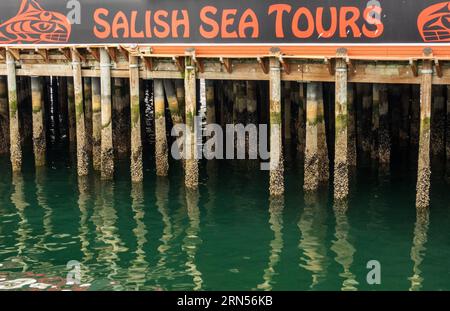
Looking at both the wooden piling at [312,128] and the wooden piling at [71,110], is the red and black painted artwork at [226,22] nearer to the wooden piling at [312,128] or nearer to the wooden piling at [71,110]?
the wooden piling at [312,128]

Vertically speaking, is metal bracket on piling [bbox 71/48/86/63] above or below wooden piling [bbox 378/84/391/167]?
above

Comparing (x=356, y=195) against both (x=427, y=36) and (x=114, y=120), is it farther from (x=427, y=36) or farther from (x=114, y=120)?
(x=114, y=120)

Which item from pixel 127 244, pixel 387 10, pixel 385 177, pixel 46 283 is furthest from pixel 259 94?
pixel 46 283

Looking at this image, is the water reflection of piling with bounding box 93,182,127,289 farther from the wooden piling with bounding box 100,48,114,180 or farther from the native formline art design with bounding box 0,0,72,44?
the native formline art design with bounding box 0,0,72,44

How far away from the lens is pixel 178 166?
3170 cm

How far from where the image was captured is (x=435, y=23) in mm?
24859

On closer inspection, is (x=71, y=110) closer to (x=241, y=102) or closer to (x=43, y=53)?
(x=43, y=53)

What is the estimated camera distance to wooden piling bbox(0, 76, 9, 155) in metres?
33.2

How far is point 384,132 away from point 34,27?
13856 millimetres

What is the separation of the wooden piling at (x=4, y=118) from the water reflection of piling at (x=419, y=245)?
17.8 metres

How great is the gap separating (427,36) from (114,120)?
1407 cm

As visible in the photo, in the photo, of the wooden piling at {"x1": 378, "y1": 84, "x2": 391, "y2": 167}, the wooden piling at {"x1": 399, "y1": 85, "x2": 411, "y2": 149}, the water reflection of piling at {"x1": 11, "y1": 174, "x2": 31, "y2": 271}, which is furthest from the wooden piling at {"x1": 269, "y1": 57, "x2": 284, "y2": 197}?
the wooden piling at {"x1": 399, "y1": 85, "x2": 411, "y2": 149}

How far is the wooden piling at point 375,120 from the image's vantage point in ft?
99.1

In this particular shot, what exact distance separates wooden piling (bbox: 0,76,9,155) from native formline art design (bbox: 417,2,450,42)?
17.2 metres
